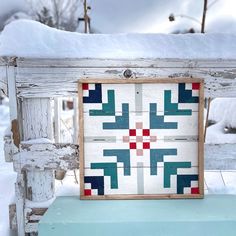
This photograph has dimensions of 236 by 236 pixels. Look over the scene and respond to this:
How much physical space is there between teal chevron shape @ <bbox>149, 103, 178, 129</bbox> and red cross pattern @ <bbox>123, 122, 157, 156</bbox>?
43 mm

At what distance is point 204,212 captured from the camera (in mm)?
1350

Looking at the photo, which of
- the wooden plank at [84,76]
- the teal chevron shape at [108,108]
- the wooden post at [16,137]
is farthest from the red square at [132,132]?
the wooden post at [16,137]

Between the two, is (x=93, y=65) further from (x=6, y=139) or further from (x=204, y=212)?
(x=204, y=212)

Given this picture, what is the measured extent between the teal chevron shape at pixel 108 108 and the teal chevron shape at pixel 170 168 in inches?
14.3

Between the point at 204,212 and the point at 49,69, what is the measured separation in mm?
942

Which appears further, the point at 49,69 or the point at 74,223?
the point at 49,69

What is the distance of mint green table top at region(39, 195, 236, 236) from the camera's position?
126 cm

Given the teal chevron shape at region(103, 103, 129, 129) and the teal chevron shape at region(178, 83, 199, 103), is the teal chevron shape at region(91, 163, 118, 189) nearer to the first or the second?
the teal chevron shape at region(103, 103, 129, 129)

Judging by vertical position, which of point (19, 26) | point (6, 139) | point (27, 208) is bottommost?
point (27, 208)

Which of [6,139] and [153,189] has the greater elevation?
[6,139]

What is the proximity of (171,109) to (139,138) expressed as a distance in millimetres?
204

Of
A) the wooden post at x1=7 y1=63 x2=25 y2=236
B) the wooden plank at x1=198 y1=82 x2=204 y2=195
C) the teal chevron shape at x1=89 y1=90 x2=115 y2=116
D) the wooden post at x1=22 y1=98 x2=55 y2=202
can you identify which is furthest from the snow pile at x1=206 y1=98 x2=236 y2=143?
the wooden post at x1=7 y1=63 x2=25 y2=236

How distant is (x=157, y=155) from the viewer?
151cm

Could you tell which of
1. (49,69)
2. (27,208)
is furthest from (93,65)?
(27,208)
